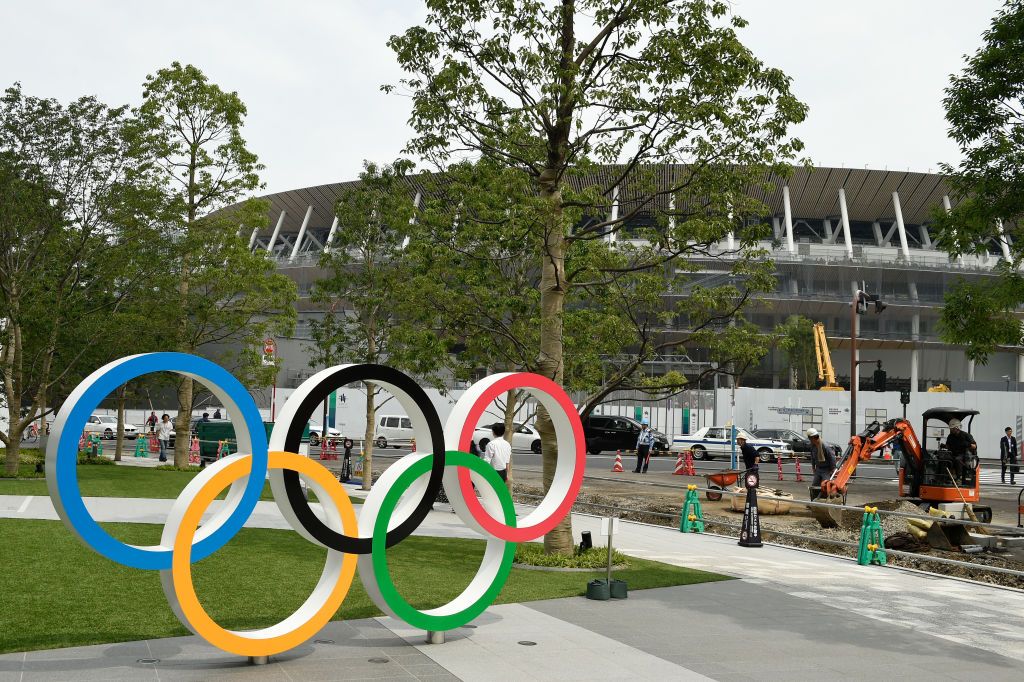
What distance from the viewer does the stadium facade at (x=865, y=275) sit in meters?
69.9

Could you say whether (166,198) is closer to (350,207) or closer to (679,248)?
(350,207)

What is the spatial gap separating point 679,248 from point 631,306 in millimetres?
2066

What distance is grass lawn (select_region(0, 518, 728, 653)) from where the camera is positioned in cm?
896

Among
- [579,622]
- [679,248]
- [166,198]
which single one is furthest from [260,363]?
[579,622]

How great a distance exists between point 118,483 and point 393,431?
87.4 feet

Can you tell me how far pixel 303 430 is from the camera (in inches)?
325

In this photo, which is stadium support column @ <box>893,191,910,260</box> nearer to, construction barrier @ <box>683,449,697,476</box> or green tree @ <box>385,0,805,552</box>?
construction barrier @ <box>683,449,697,476</box>

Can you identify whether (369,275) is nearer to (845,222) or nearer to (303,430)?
(303,430)

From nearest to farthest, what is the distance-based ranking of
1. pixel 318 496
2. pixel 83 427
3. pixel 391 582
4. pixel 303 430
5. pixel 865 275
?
pixel 83 427, pixel 318 496, pixel 303 430, pixel 391 582, pixel 865 275

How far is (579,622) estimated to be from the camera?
31.8 feet

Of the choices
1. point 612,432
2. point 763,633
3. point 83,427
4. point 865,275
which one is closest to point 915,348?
point 865,275

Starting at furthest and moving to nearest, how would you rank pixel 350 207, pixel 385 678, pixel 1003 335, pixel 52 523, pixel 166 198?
1. pixel 166 198
2. pixel 350 207
3. pixel 52 523
4. pixel 1003 335
5. pixel 385 678

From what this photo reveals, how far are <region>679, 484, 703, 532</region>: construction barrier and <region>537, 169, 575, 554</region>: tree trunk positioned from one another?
16.3ft

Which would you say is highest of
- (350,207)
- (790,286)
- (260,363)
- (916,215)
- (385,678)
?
(916,215)
